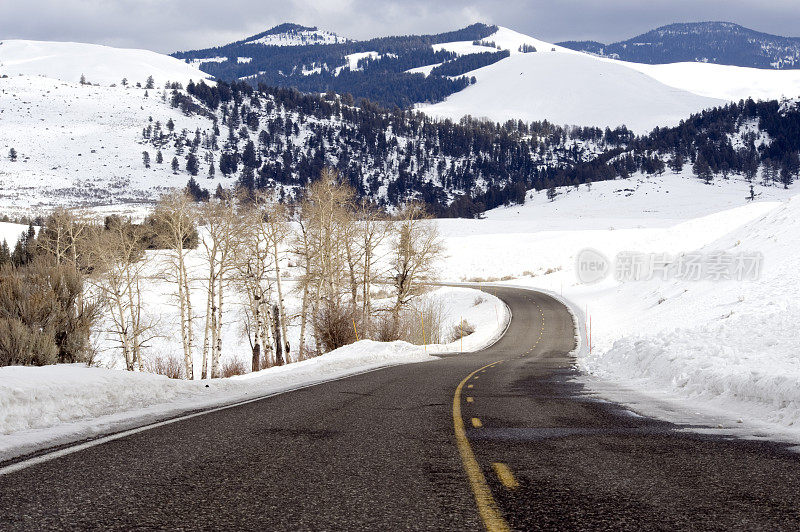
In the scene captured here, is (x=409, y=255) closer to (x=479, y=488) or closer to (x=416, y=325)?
(x=416, y=325)

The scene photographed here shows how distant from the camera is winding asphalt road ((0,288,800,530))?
14.9 feet

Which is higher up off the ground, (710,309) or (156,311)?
(710,309)

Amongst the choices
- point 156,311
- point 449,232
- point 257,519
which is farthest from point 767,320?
point 449,232

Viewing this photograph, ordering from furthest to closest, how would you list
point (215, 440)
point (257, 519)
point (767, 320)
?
1. point (767, 320)
2. point (215, 440)
3. point (257, 519)

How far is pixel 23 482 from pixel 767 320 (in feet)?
63.8

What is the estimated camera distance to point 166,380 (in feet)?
42.2

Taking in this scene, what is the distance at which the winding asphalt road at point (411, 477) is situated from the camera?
14.9 feet

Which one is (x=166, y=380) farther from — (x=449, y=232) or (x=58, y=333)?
(x=449, y=232)

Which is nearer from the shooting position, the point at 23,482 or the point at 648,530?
the point at 648,530

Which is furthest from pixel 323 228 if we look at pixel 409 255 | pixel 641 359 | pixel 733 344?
pixel 733 344

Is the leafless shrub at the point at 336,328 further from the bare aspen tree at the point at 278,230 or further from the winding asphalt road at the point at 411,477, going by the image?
the winding asphalt road at the point at 411,477

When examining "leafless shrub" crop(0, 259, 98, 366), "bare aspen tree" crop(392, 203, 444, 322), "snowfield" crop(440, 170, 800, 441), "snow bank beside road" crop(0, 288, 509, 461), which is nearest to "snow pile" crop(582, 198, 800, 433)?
"snowfield" crop(440, 170, 800, 441)

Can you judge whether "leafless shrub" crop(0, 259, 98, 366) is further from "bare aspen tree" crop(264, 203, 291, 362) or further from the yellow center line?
"bare aspen tree" crop(264, 203, 291, 362)

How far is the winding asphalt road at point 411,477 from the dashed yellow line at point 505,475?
0.09 feet
